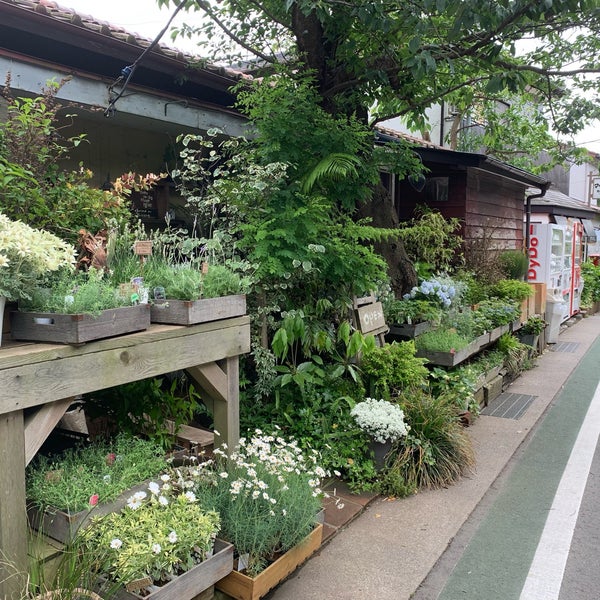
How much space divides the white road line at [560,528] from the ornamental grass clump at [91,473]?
87.2 inches

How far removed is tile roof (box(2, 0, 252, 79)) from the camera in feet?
13.5

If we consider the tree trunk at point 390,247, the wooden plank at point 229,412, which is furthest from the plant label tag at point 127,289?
the tree trunk at point 390,247

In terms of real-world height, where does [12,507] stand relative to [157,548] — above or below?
above

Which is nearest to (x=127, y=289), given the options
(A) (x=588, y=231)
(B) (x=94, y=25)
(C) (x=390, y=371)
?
(C) (x=390, y=371)

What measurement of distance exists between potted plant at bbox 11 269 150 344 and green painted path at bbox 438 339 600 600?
2.32 meters

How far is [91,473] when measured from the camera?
275cm

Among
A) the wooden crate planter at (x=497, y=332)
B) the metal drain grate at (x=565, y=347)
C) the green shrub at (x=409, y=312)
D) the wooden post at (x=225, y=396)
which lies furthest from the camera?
the metal drain grate at (x=565, y=347)

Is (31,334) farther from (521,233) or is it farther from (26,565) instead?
(521,233)

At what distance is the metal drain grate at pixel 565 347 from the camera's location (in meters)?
11.0

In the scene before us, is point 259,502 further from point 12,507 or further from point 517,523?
point 517,523

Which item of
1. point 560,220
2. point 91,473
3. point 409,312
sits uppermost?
point 560,220

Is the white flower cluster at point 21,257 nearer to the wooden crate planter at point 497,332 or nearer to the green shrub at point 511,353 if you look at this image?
the wooden crate planter at point 497,332

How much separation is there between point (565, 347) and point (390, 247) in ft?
20.0

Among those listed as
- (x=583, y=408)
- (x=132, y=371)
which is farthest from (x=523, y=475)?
(x=132, y=371)
